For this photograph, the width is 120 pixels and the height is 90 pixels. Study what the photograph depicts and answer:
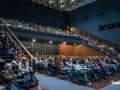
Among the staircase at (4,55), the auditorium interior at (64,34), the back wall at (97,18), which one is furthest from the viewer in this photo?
the back wall at (97,18)

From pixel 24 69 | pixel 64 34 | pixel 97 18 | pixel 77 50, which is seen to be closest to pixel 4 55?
pixel 24 69

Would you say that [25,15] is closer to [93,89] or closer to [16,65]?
[16,65]

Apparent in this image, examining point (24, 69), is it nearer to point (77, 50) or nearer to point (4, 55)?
point (4, 55)

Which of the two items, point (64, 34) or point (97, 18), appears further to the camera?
point (97, 18)

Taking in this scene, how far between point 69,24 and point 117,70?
16523mm

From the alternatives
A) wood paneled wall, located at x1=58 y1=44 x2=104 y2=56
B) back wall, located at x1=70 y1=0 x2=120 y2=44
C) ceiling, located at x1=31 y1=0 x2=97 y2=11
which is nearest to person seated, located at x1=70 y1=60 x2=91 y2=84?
Result: wood paneled wall, located at x1=58 y1=44 x2=104 y2=56

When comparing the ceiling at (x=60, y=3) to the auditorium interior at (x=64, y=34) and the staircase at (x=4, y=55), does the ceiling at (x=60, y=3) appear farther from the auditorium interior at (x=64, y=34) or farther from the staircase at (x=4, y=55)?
the staircase at (x=4, y=55)

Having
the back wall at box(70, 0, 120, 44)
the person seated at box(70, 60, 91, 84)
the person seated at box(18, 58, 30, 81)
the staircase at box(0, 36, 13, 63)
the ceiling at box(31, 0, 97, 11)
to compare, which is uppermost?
the ceiling at box(31, 0, 97, 11)

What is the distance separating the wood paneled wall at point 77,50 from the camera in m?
19.3

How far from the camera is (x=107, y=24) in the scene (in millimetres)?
20000

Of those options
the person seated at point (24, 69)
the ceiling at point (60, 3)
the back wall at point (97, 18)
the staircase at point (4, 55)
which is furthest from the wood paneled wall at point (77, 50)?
the person seated at point (24, 69)

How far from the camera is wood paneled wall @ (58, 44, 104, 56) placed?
19.3 metres

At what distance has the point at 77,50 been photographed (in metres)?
21.5

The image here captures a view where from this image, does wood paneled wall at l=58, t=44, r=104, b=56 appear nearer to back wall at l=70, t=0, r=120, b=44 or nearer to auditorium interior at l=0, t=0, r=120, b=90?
auditorium interior at l=0, t=0, r=120, b=90
